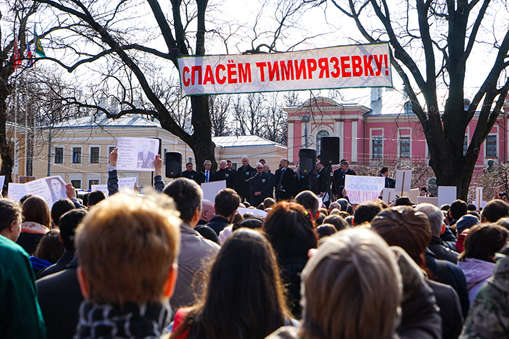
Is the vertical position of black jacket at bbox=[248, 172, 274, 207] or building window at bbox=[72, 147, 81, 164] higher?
building window at bbox=[72, 147, 81, 164]

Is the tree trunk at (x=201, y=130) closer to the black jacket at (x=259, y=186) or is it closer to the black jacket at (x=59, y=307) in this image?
the black jacket at (x=259, y=186)

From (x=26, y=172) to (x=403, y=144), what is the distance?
3555 cm

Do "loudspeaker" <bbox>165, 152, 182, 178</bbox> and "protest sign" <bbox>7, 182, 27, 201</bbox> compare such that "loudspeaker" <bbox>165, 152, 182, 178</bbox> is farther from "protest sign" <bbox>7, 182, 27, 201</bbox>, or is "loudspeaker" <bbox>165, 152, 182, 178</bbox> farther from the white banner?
"protest sign" <bbox>7, 182, 27, 201</bbox>

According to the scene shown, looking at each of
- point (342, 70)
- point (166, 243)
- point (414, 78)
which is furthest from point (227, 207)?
point (414, 78)

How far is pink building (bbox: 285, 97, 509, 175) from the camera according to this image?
57062 mm

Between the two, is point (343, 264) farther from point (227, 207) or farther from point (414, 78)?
point (414, 78)

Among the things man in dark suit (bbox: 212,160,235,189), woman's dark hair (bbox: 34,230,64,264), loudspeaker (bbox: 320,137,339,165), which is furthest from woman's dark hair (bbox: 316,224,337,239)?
loudspeaker (bbox: 320,137,339,165)

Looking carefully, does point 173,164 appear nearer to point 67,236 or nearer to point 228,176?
point 228,176

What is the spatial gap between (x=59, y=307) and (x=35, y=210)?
8.32 ft

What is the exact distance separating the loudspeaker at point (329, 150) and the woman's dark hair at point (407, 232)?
14.5 meters

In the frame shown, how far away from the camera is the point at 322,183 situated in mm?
17062

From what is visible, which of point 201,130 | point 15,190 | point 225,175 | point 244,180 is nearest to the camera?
point 15,190

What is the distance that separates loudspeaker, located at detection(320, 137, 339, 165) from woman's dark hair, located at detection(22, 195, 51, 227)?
1295 cm

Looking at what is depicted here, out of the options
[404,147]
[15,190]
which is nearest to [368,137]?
[404,147]
